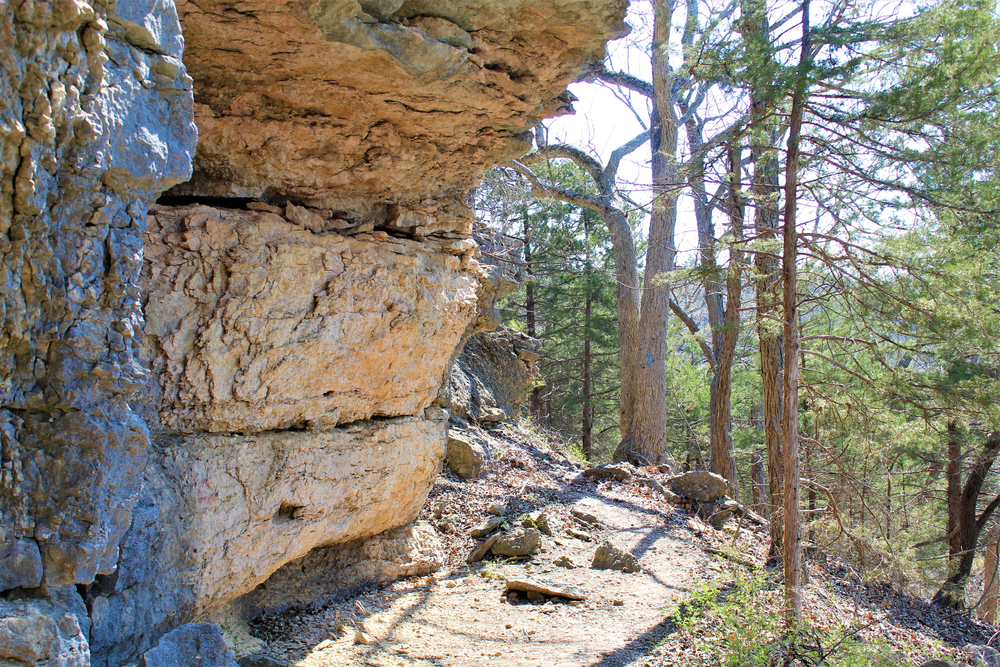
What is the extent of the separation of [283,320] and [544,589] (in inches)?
128

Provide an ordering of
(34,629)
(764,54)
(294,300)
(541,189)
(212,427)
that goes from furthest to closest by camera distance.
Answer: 1. (541,189)
2. (764,54)
3. (294,300)
4. (212,427)
5. (34,629)

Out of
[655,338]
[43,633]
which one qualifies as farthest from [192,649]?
[655,338]

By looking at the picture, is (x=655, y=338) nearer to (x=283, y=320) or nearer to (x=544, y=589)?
(x=544, y=589)

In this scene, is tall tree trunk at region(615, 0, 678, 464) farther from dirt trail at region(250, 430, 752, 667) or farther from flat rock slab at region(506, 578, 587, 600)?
flat rock slab at region(506, 578, 587, 600)

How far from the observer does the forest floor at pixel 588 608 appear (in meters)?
4.65

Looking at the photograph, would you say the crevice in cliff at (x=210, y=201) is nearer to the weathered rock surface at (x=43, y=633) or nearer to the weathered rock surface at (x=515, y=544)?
the weathered rock surface at (x=43, y=633)

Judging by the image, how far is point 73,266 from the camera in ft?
8.66

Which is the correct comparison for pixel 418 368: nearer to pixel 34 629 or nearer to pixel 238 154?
pixel 238 154

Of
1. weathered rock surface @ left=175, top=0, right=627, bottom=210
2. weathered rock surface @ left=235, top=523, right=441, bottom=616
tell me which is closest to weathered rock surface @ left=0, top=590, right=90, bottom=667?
weathered rock surface @ left=235, top=523, right=441, bottom=616

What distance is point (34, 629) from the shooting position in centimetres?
238

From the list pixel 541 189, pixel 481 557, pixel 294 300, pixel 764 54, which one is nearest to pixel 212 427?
pixel 294 300

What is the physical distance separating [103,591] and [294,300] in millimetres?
2153

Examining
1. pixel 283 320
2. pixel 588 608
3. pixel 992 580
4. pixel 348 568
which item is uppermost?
pixel 283 320

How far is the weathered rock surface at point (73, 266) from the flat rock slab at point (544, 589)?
3648 millimetres
